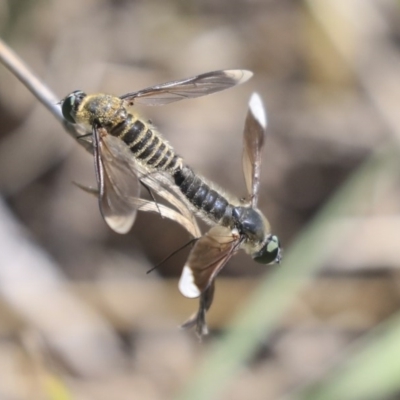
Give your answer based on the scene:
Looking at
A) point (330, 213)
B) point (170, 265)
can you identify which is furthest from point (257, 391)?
point (330, 213)

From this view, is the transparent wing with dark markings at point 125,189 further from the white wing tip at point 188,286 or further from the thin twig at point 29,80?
the thin twig at point 29,80

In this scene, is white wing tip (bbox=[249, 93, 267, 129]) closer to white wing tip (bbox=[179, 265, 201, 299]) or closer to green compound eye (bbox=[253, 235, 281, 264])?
green compound eye (bbox=[253, 235, 281, 264])

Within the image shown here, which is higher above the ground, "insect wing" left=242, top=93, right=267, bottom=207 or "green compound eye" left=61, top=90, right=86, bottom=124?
"green compound eye" left=61, top=90, right=86, bottom=124

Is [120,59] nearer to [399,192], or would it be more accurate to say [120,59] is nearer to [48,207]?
[48,207]

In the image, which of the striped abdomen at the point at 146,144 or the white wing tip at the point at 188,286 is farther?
the striped abdomen at the point at 146,144

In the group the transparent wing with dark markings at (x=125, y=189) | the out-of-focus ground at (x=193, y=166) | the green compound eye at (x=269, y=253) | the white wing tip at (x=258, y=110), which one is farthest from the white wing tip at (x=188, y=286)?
the out-of-focus ground at (x=193, y=166)

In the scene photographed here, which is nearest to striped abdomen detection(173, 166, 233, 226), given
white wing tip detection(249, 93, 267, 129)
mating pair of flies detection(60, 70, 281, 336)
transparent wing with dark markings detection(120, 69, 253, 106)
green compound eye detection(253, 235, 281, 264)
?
mating pair of flies detection(60, 70, 281, 336)

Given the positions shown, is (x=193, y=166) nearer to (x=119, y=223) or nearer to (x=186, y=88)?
(x=186, y=88)
